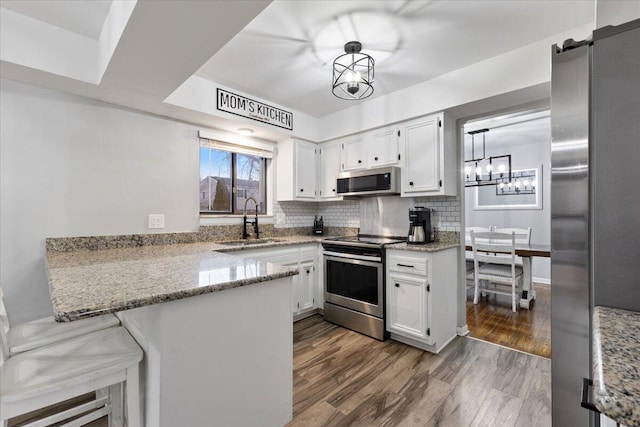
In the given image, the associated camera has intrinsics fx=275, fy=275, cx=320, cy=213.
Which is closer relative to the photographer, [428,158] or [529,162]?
[428,158]

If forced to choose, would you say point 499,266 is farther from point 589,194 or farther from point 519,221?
A: point 589,194

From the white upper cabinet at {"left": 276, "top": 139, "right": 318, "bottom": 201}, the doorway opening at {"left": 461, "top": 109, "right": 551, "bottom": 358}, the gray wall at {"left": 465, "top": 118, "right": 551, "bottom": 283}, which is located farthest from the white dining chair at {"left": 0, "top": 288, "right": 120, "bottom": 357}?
the gray wall at {"left": 465, "top": 118, "right": 551, "bottom": 283}

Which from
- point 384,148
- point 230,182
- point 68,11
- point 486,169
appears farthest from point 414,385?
point 486,169

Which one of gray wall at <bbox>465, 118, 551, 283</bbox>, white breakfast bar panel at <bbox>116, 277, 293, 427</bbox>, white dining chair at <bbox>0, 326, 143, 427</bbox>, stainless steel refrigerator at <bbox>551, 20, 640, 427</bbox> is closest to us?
stainless steel refrigerator at <bbox>551, 20, 640, 427</bbox>

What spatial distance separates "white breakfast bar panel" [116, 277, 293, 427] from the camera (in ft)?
3.40

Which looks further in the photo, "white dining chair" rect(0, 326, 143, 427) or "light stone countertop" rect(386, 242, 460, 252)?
"light stone countertop" rect(386, 242, 460, 252)

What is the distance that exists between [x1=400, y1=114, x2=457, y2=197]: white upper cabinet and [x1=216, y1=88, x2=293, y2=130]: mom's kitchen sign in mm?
1369

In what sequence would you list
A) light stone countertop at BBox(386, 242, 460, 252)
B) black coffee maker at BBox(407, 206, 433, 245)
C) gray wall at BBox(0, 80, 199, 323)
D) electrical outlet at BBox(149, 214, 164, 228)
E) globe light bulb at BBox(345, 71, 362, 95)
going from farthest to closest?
black coffee maker at BBox(407, 206, 433, 245) < electrical outlet at BBox(149, 214, 164, 228) < light stone countertop at BBox(386, 242, 460, 252) < globe light bulb at BBox(345, 71, 362, 95) < gray wall at BBox(0, 80, 199, 323)

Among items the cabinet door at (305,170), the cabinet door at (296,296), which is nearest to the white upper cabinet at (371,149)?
the cabinet door at (305,170)

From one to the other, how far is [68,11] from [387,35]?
209 centimetres

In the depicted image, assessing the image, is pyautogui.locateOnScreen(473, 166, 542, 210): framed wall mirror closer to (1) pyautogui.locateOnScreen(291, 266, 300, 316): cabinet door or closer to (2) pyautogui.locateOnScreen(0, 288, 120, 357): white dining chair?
(1) pyautogui.locateOnScreen(291, 266, 300, 316): cabinet door

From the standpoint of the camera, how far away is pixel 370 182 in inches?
121

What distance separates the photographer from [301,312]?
313 centimetres

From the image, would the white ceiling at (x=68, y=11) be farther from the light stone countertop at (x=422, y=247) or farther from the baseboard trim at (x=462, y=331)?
the baseboard trim at (x=462, y=331)
